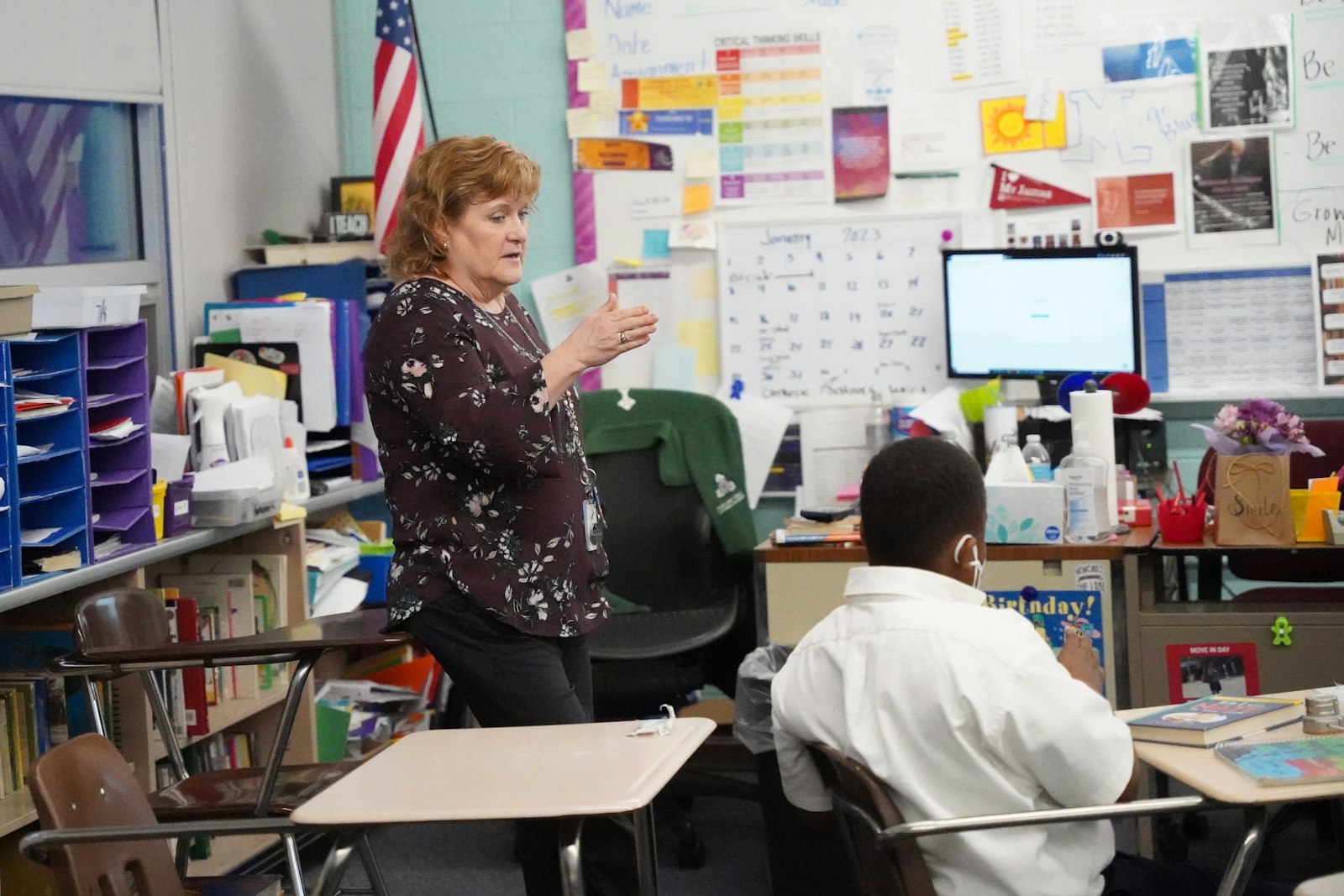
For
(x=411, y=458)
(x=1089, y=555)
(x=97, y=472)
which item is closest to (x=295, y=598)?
(x=97, y=472)

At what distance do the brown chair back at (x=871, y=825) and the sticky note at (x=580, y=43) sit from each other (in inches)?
120

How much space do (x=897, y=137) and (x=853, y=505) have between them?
45.2 inches

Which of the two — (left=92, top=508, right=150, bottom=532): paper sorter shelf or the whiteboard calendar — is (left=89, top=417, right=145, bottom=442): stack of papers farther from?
the whiteboard calendar

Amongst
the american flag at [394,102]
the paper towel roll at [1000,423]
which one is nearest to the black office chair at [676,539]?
the paper towel roll at [1000,423]

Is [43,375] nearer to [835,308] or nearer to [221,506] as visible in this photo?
[221,506]

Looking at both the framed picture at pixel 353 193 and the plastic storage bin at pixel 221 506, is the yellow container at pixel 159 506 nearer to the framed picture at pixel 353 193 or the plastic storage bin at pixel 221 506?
the plastic storage bin at pixel 221 506

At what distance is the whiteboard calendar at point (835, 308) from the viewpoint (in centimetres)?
431

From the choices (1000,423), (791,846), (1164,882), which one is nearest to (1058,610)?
(1000,423)

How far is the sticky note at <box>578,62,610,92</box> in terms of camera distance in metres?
4.46

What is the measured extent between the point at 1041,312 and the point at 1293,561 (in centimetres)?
90

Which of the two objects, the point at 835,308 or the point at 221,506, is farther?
the point at 835,308

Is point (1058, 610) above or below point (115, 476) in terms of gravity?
below

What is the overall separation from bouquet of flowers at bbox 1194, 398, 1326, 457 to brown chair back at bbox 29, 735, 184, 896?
217 cm

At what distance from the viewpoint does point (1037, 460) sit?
3506 millimetres
